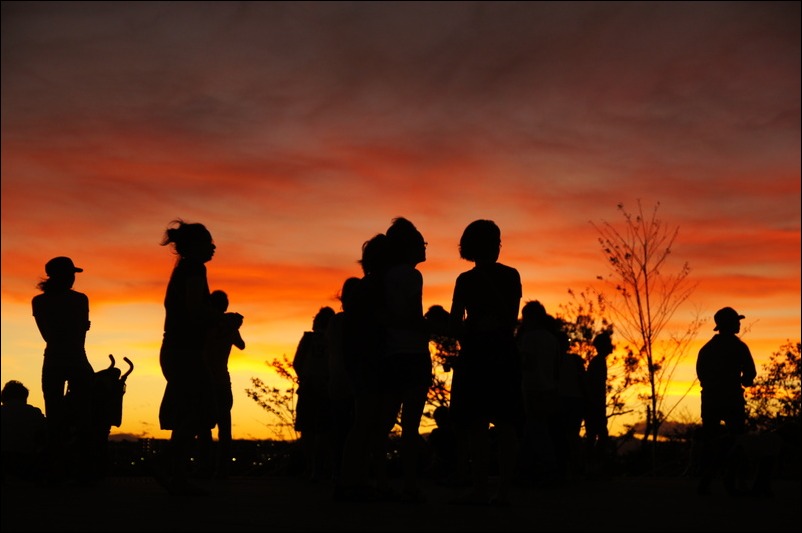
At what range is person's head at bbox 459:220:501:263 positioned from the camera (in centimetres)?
736

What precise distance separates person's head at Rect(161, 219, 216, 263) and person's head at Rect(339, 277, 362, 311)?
3.44ft

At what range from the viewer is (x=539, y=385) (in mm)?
10875

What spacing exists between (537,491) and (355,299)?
3.37 m

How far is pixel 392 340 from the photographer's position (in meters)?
7.37

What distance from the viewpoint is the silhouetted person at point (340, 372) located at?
7.71 meters

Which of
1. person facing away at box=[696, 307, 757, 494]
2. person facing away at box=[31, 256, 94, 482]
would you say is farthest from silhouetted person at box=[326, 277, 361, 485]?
person facing away at box=[696, 307, 757, 494]

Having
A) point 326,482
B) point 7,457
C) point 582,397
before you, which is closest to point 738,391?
point 582,397

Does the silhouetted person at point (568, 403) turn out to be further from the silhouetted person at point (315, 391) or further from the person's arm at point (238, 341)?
the person's arm at point (238, 341)

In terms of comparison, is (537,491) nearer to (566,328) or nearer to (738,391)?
(738,391)

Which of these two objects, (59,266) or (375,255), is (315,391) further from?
(375,255)

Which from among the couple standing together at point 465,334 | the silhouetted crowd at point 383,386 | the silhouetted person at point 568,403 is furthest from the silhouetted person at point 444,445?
the couple standing together at point 465,334

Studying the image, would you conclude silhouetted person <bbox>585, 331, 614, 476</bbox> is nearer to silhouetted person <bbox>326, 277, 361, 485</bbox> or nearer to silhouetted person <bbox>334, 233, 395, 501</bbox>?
silhouetted person <bbox>326, 277, 361, 485</bbox>

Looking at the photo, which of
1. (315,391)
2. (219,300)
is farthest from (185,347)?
(315,391)

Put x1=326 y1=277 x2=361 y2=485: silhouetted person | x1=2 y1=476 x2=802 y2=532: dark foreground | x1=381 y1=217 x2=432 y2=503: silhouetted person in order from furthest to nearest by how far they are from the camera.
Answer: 1. x1=326 y1=277 x2=361 y2=485: silhouetted person
2. x1=381 y1=217 x2=432 y2=503: silhouetted person
3. x1=2 y1=476 x2=802 y2=532: dark foreground
